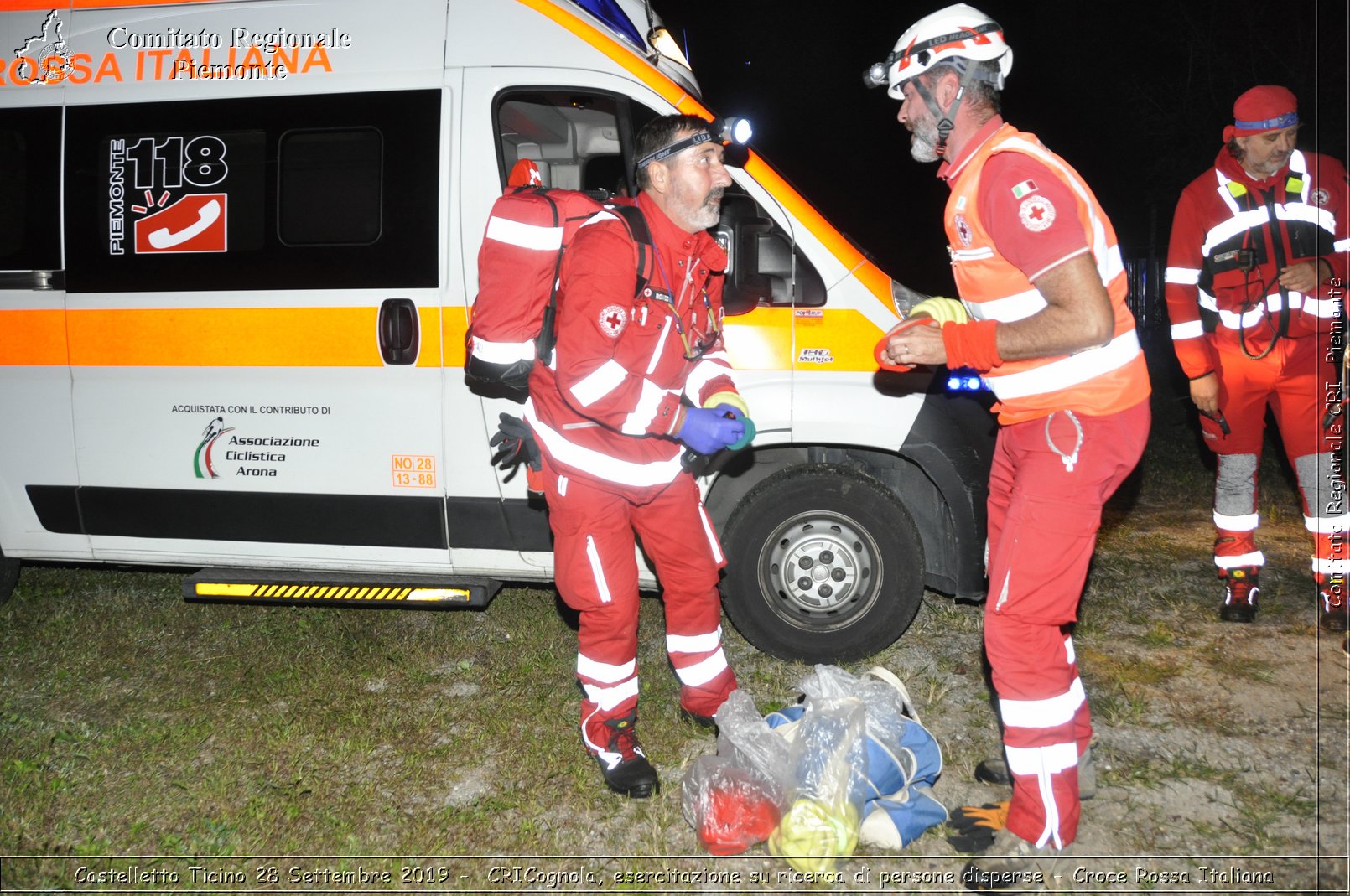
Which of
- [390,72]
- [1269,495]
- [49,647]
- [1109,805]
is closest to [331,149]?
[390,72]

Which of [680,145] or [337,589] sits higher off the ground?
[680,145]

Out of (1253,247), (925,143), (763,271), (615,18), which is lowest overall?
(763,271)

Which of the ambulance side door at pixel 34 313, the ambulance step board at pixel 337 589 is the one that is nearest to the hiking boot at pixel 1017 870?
the ambulance step board at pixel 337 589

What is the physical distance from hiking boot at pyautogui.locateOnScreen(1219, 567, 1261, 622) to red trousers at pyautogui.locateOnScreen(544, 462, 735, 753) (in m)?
2.63

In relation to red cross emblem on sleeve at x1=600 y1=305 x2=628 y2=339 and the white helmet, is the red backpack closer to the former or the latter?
red cross emblem on sleeve at x1=600 y1=305 x2=628 y2=339

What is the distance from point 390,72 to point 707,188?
1682mm

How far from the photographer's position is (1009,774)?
11.6ft

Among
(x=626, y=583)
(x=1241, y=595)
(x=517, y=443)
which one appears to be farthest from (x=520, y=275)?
(x=1241, y=595)

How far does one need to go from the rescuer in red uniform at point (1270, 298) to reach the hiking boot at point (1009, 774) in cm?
191

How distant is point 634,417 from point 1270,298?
10.2ft

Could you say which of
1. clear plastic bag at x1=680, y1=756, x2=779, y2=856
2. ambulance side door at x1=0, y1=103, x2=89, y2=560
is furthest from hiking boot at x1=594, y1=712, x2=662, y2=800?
ambulance side door at x1=0, y1=103, x2=89, y2=560

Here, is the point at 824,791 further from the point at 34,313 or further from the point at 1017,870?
the point at 34,313

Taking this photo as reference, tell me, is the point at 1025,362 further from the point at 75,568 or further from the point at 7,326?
the point at 75,568

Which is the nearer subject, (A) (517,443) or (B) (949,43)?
(B) (949,43)
